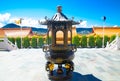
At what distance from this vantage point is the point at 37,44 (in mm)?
33344

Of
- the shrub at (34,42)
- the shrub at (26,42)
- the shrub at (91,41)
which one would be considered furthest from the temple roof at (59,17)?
the shrub at (26,42)

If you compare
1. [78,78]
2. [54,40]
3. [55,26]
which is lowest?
[78,78]

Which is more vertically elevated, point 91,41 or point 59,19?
point 59,19

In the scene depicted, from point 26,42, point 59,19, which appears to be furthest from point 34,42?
point 59,19

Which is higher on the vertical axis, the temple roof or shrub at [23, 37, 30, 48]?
the temple roof

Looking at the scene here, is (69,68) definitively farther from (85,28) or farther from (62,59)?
(85,28)

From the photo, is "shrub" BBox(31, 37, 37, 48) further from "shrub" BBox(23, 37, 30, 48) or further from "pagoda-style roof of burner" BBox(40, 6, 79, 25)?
"pagoda-style roof of burner" BBox(40, 6, 79, 25)

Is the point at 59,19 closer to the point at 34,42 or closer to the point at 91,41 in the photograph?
the point at 91,41

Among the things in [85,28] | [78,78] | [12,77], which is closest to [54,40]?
[78,78]

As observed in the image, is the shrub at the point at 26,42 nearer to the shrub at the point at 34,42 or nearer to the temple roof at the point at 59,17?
the shrub at the point at 34,42

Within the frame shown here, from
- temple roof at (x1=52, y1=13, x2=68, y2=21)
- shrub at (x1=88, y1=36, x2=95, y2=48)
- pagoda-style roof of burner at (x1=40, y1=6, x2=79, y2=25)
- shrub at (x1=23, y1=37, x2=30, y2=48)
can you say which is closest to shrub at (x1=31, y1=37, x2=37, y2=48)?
shrub at (x1=23, y1=37, x2=30, y2=48)

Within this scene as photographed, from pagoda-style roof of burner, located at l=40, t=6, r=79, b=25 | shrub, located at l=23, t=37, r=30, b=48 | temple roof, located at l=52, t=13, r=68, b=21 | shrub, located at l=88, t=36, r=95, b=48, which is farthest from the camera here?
shrub, located at l=23, t=37, r=30, b=48

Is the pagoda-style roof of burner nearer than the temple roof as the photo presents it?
Yes

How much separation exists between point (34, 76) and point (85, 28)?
38.8 meters
